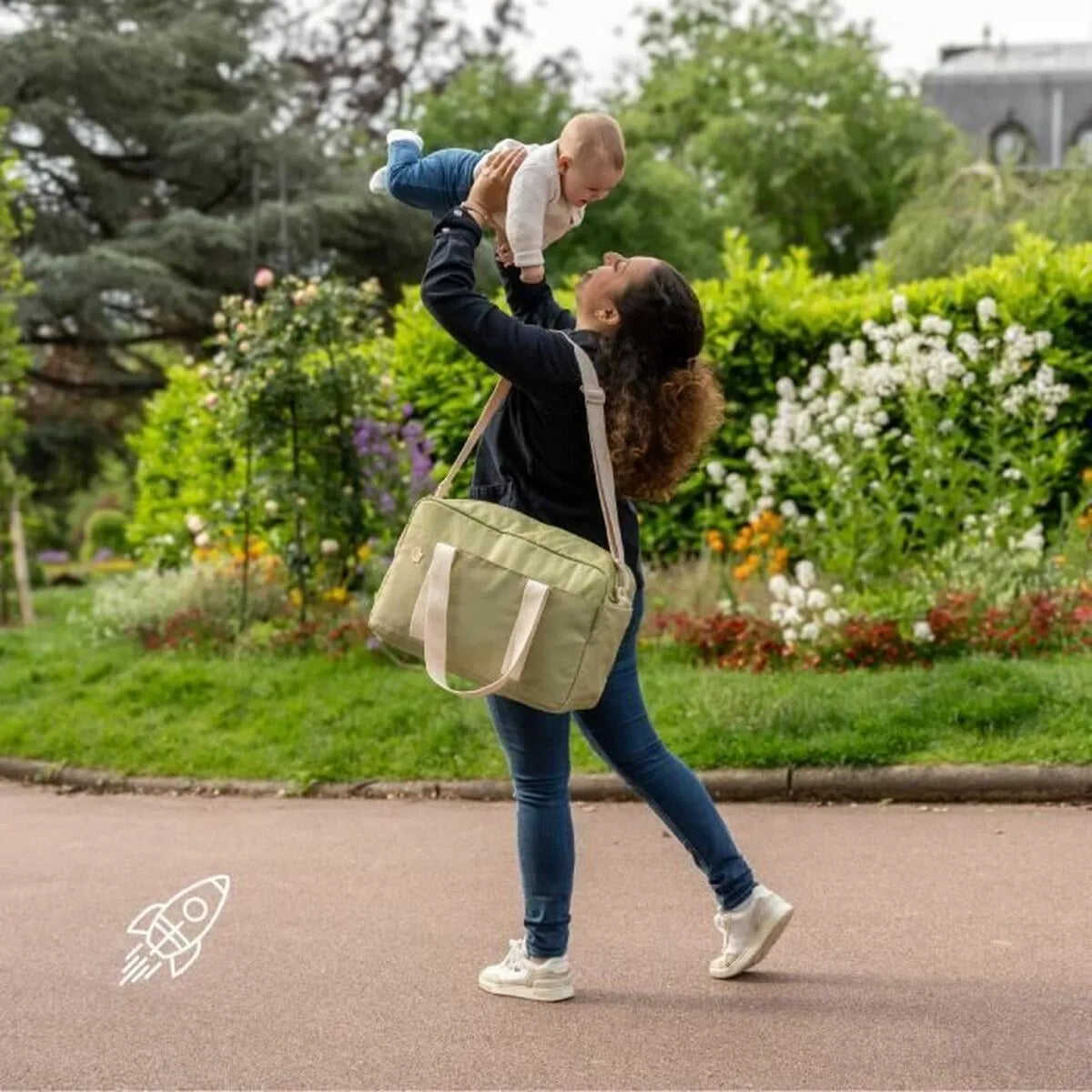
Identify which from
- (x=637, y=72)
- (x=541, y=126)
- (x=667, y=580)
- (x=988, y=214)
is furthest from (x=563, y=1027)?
(x=637, y=72)

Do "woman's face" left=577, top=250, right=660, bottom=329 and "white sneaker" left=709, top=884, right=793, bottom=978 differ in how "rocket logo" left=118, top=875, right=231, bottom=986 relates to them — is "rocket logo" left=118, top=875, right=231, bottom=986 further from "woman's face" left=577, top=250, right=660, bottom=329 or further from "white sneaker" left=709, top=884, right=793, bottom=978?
"woman's face" left=577, top=250, right=660, bottom=329

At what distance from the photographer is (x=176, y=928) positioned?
468cm

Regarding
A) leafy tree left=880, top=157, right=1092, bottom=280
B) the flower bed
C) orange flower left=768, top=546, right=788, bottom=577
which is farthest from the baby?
leafy tree left=880, top=157, right=1092, bottom=280

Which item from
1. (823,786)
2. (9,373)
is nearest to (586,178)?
(823,786)

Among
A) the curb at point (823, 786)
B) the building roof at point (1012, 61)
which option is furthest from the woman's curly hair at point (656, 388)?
the building roof at point (1012, 61)

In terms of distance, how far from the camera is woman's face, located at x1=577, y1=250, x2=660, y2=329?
3627 millimetres

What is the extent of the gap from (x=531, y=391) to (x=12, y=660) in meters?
7.26

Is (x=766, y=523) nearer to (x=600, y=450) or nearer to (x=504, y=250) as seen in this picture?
(x=504, y=250)

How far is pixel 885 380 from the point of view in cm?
830

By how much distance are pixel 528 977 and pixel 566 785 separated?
46 cm

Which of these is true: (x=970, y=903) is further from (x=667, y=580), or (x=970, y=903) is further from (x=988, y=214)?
(x=988, y=214)

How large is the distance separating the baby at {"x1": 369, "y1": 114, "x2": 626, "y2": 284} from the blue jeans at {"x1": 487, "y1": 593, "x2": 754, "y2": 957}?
2.84 feet

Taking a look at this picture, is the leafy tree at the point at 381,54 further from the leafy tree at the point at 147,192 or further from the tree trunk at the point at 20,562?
the tree trunk at the point at 20,562

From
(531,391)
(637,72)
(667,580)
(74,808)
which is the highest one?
(637,72)
